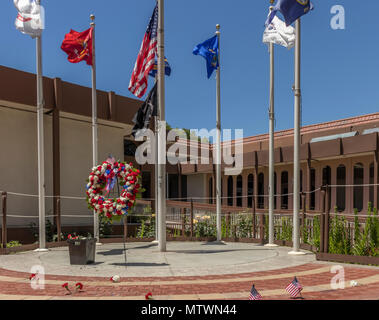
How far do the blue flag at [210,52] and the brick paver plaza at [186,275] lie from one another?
668 centimetres

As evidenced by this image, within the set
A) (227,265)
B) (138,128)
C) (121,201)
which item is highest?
(138,128)

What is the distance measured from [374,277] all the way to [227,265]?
319cm

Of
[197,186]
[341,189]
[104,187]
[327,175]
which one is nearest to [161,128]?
[104,187]

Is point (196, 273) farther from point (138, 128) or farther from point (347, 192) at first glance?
point (347, 192)

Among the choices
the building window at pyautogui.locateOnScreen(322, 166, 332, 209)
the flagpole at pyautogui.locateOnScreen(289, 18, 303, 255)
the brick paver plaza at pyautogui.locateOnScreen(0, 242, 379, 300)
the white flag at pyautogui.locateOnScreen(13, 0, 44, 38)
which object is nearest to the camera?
the brick paver plaza at pyautogui.locateOnScreen(0, 242, 379, 300)

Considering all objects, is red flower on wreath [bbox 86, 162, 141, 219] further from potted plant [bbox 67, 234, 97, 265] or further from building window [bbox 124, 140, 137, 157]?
building window [bbox 124, 140, 137, 157]

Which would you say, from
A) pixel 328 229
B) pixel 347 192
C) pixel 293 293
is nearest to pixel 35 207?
pixel 328 229

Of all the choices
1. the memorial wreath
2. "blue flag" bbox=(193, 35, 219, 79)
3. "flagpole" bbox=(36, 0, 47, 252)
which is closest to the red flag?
"flagpole" bbox=(36, 0, 47, 252)

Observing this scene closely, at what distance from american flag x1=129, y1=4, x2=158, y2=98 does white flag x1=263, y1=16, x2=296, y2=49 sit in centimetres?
365

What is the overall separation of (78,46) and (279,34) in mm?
7157

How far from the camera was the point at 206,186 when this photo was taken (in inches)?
1260

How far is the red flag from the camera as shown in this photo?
13109 mm

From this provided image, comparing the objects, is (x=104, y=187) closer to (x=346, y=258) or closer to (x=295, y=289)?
(x=295, y=289)

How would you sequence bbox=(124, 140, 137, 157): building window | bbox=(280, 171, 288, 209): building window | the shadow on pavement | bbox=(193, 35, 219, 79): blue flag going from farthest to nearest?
1. bbox=(280, 171, 288, 209): building window
2. bbox=(124, 140, 137, 157): building window
3. bbox=(193, 35, 219, 79): blue flag
4. the shadow on pavement
